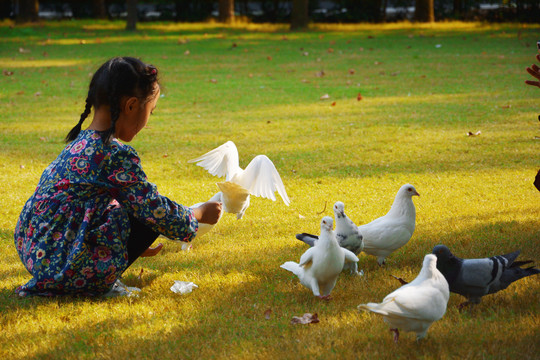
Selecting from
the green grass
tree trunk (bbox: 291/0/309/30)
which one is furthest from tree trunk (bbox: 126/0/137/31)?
the green grass

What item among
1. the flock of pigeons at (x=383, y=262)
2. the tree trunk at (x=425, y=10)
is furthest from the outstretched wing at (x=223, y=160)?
the tree trunk at (x=425, y=10)

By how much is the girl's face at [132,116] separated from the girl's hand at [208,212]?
60 centimetres

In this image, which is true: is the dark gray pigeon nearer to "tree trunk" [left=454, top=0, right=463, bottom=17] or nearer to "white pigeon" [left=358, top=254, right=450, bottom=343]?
"white pigeon" [left=358, top=254, right=450, bottom=343]

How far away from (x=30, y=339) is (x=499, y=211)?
381 cm

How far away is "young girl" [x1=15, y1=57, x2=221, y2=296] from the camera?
3305mm

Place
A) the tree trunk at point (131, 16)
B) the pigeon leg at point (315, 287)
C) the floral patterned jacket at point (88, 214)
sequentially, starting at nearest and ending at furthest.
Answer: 1. the floral patterned jacket at point (88, 214)
2. the pigeon leg at point (315, 287)
3. the tree trunk at point (131, 16)

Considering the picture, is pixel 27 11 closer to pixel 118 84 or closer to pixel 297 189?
pixel 297 189

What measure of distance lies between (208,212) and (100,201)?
0.65m

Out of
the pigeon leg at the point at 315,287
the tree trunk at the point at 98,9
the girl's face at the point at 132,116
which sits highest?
the tree trunk at the point at 98,9

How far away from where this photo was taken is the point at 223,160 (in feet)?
16.0

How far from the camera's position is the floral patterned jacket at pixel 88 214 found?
3.31 m

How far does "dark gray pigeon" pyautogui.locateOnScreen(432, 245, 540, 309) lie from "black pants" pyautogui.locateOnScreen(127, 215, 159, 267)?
1594mm

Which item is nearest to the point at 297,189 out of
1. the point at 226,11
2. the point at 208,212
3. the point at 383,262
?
the point at 383,262

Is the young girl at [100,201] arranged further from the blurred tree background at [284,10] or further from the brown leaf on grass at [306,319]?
the blurred tree background at [284,10]
